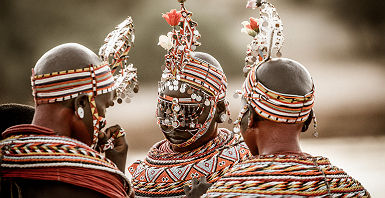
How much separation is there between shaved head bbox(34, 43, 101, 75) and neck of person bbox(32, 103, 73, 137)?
26cm

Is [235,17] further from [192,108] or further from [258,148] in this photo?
[258,148]

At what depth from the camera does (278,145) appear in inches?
126

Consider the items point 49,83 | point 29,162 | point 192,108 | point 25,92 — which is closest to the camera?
point 29,162

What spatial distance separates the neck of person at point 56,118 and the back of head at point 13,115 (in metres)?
0.70

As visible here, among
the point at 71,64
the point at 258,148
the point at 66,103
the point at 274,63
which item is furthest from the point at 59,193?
the point at 274,63

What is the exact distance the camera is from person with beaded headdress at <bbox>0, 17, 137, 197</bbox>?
3039 mm

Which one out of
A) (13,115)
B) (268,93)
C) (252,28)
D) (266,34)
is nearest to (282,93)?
(268,93)

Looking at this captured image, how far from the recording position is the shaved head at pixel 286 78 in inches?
125

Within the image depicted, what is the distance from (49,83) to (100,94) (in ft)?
1.20

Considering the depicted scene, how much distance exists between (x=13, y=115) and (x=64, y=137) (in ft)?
3.08

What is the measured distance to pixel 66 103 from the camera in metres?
3.29

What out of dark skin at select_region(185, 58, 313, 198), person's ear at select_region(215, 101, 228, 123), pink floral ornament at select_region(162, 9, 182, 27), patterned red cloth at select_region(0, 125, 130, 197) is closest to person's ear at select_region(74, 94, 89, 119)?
patterned red cloth at select_region(0, 125, 130, 197)

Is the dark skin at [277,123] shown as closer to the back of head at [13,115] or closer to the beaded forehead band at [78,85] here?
the beaded forehead band at [78,85]

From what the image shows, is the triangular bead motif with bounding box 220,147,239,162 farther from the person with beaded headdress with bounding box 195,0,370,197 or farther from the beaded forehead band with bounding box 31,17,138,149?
the beaded forehead band with bounding box 31,17,138,149
